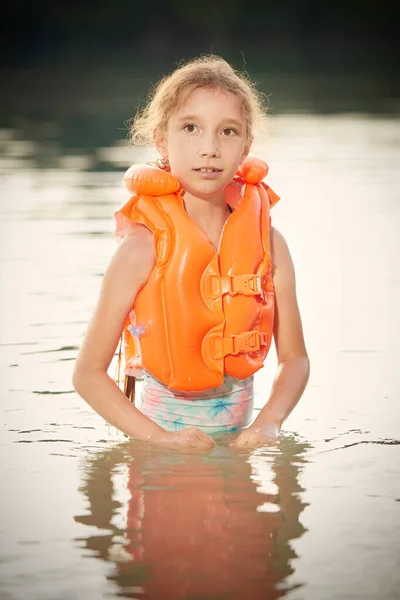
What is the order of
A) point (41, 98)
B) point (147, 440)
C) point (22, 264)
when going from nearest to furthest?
point (147, 440) < point (22, 264) < point (41, 98)

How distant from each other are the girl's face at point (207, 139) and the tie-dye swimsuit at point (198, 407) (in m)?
0.61

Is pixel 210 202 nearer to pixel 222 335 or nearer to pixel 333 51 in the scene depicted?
pixel 222 335

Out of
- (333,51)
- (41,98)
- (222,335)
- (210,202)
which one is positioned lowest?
(222,335)

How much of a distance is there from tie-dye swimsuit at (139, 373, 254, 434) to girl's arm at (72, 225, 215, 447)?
0.16 metres

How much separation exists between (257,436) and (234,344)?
0.28 m

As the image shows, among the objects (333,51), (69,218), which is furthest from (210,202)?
(333,51)

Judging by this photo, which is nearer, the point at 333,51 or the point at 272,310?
the point at 272,310

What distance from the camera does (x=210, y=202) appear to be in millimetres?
4238

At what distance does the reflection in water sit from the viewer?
313 cm

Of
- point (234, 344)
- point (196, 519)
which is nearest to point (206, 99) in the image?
point (234, 344)

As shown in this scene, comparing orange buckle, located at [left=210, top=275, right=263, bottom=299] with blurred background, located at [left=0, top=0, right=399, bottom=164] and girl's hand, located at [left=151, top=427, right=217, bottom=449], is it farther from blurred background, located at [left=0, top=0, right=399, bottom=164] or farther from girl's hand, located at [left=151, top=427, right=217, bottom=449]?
blurred background, located at [left=0, top=0, right=399, bottom=164]

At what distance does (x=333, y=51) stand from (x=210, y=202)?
19.6 metres

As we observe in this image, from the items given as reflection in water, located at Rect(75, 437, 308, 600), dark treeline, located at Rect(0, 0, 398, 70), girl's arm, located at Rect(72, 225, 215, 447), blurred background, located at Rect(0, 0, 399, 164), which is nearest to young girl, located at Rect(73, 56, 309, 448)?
girl's arm, located at Rect(72, 225, 215, 447)

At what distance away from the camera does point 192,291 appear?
407 cm
